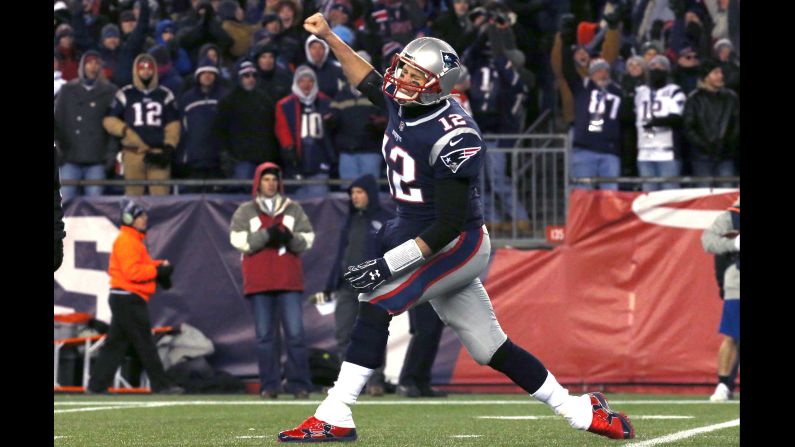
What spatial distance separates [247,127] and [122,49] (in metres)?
2.95

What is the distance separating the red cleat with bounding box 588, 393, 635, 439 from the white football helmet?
1.55 meters

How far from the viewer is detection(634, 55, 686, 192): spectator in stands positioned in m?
13.7

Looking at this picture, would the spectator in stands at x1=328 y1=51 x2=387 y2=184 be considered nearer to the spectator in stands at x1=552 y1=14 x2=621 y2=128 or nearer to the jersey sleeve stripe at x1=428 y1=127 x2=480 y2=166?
the spectator in stands at x1=552 y1=14 x2=621 y2=128

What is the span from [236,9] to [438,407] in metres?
7.62

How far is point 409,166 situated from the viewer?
22.4 feet

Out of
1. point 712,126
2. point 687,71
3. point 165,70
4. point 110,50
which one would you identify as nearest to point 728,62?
point 687,71

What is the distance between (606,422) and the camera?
6895 mm

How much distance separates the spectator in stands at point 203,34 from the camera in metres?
16.4

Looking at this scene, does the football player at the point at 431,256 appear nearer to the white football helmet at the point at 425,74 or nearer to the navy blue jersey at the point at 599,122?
the white football helmet at the point at 425,74

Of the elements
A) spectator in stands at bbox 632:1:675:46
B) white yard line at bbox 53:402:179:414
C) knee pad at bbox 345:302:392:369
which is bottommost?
white yard line at bbox 53:402:179:414

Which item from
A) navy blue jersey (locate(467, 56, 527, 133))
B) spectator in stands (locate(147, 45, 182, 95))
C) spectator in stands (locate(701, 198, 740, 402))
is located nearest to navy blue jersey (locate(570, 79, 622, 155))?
navy blue jersey (locate(467, 56, 527, 133))
